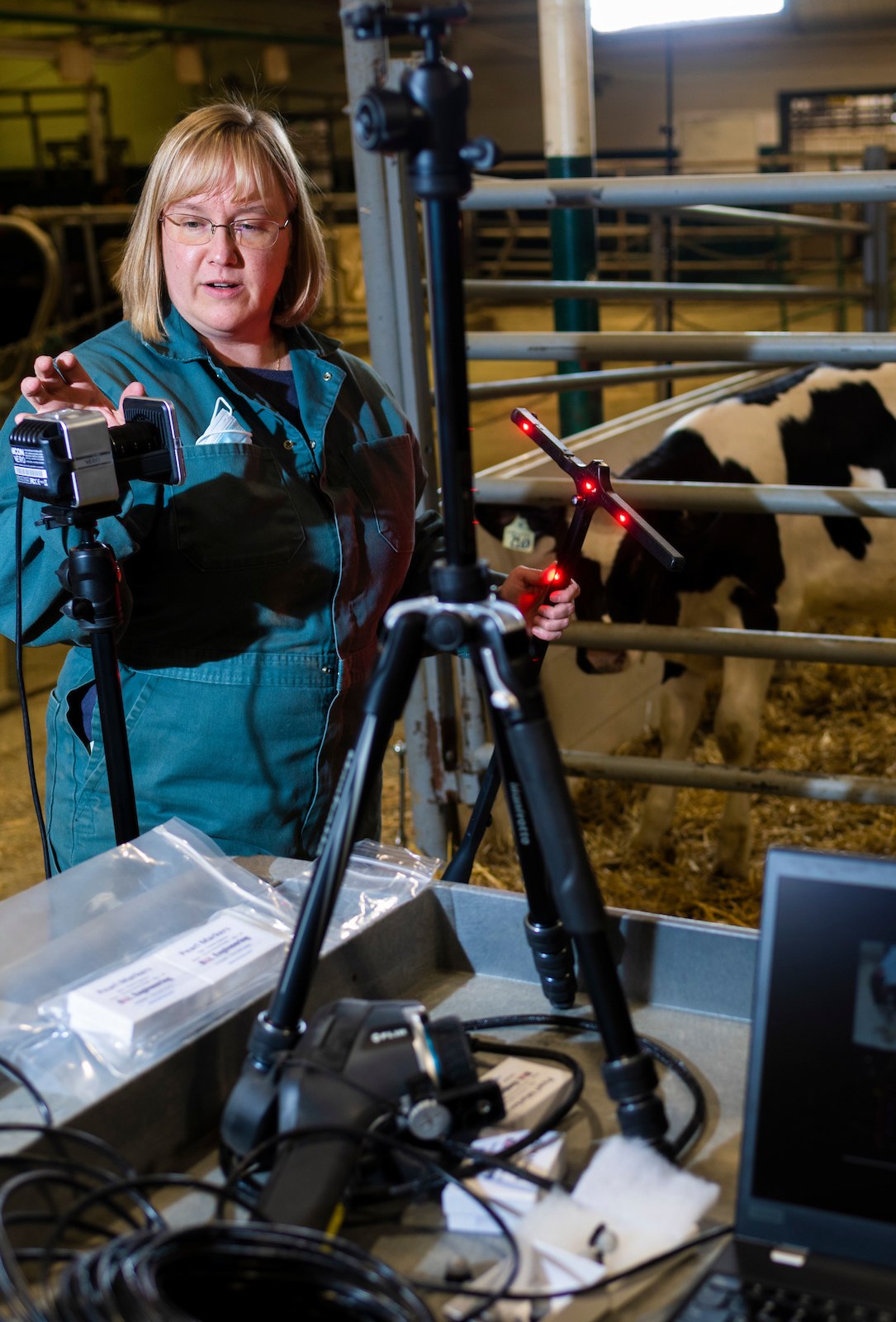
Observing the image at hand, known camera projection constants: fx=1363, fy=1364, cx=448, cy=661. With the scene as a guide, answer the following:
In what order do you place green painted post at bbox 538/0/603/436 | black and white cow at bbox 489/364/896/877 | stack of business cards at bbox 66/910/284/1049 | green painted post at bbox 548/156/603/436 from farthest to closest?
green painted post at bbox 548/156/603/436
green painted post at bbox 538/0/603/436
black and white cow at bbox 489/364/896/877
stack of business cards at bbox 66/910/284/1049

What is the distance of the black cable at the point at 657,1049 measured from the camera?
0.92 m

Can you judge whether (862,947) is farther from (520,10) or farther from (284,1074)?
(520,10)

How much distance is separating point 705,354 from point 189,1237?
1.82 m

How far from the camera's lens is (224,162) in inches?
61.1

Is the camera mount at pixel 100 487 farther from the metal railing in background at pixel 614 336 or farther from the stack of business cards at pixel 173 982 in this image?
the metal railing in background at pixel 614 336

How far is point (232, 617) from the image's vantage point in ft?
5.10

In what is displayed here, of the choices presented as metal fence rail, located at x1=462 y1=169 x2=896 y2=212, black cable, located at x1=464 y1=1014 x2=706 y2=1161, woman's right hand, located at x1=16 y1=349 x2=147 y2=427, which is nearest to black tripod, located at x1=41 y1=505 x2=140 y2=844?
woman's right hand, located at x1=16 y1=349 x2=147 y2=427

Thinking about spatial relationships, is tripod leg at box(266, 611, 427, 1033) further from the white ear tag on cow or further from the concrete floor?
the concrete floor

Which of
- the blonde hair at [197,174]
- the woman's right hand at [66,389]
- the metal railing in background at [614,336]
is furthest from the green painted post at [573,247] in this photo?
the woman's right hand at [66,389]

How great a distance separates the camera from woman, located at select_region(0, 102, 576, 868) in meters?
1.52

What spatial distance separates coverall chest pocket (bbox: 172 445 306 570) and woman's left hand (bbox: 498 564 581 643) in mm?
261

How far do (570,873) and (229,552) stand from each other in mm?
777

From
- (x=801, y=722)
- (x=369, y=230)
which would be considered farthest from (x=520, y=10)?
(x=369, y=230)

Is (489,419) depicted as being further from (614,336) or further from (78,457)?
(78,457)
